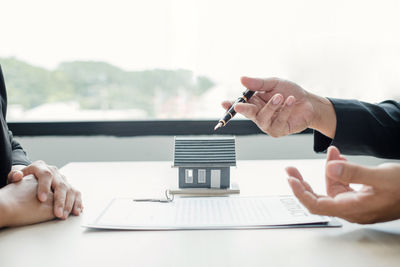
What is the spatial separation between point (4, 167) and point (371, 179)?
884 mm

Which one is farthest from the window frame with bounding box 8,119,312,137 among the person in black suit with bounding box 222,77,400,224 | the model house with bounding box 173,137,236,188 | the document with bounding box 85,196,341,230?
the document with bounding box 85,196,341,230

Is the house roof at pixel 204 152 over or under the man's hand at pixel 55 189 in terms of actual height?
over

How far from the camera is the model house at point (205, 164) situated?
1088 millimetres

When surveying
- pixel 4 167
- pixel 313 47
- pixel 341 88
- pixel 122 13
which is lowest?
pixel 4 167

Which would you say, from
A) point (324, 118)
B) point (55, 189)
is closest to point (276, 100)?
point (324, 118)

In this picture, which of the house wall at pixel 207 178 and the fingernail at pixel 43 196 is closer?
the fingernail at pixel 43 196

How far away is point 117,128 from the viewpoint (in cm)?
206

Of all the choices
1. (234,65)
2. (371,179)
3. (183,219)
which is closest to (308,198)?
(371,179)

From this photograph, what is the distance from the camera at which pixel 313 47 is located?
2.05 meters

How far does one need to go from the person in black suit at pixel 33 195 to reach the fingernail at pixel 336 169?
603 millimetres

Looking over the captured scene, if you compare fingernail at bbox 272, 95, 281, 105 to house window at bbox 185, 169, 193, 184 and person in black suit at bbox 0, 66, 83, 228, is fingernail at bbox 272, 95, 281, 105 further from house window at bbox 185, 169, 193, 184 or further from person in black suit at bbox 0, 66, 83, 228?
person in black suit at bbox 0, 66, 83, 228

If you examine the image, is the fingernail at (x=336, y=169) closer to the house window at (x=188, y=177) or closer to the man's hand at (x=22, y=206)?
the house window at (x=188, y=177)

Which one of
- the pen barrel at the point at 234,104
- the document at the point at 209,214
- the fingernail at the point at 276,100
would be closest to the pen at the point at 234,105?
the pen barrel at the point at 234,104

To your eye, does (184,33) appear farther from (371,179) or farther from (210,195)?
(371,179)
